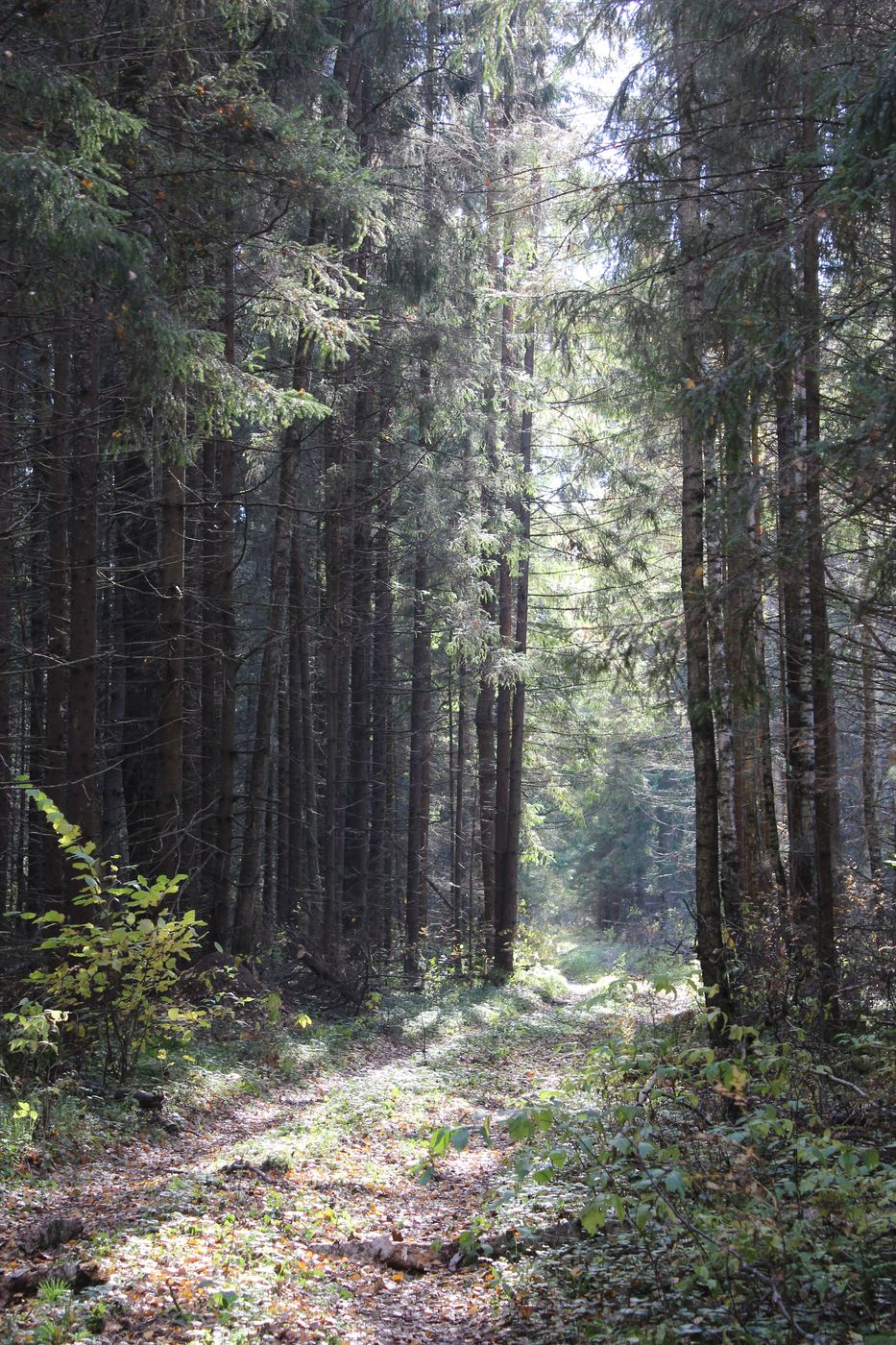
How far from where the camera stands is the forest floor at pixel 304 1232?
394cm

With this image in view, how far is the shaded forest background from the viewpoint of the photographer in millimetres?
6539

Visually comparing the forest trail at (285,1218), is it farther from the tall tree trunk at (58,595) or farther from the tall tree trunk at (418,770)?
the tall tree trunk at (418,770)

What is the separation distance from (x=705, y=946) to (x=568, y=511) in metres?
11.8

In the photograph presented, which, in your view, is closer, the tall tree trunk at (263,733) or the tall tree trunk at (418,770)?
the tall tree trunk at (263,733)

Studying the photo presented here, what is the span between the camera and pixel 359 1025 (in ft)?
40.9

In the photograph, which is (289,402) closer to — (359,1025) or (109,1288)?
(109,1288)

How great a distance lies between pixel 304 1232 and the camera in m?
5.31

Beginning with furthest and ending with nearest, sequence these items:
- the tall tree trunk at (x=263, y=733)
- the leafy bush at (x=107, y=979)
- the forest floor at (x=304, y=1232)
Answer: the tall tree trunk at (x=263, y=733) → the leafy bush at (x=107, y=979) → the forest floor at (x=304, y=1232)

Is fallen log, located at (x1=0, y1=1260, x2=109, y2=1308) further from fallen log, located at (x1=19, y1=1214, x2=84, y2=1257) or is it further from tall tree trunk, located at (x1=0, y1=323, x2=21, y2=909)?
tall tree trunk, located at (x1=0, y1=323, x2=21, y2=909)

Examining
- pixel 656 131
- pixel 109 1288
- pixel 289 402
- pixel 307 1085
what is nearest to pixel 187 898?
pixel 307 1085

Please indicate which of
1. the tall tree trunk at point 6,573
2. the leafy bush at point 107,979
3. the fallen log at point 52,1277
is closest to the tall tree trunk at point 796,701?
the leafy bush at point 107,979

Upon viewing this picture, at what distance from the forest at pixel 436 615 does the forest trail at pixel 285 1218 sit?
0.04m

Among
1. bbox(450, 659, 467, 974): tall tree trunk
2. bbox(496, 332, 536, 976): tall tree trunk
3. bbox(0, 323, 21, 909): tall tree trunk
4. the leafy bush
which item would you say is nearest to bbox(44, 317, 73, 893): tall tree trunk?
bbox(0, 323, 21, 909): tall tree trunk

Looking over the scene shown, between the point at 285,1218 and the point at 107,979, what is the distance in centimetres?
238
